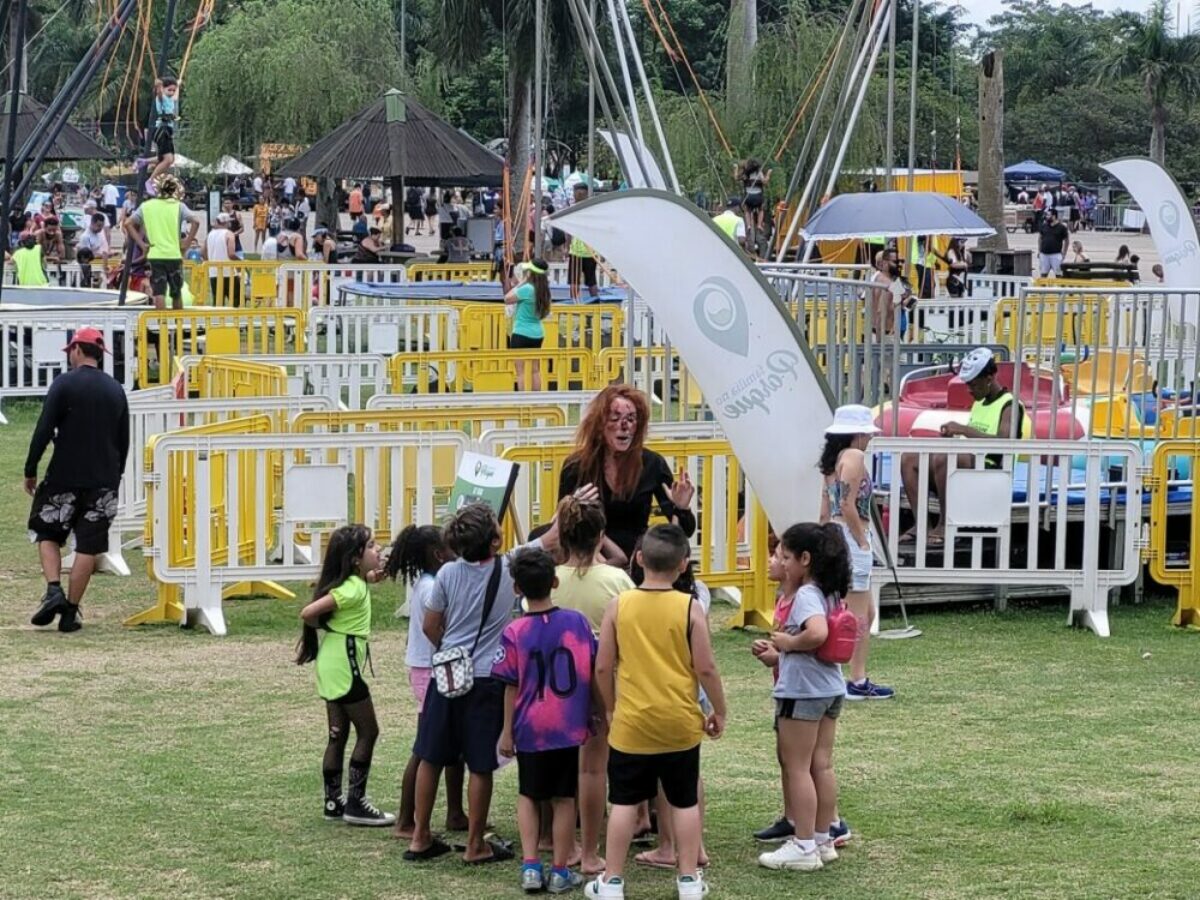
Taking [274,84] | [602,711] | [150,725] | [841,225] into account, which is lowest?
[150,725]

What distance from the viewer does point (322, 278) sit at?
94.3 feet

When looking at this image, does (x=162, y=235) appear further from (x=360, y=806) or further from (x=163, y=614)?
(x=360, y=806)

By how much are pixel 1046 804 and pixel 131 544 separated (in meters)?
8.63

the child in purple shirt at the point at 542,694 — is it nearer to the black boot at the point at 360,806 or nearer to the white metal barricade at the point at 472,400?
the black boot at the point at 360,806

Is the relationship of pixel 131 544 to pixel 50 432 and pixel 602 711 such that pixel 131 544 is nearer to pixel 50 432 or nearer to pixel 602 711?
pixel 50 432

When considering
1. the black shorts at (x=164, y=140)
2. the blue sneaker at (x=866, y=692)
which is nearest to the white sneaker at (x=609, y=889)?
the blue sneaker at (x=866, y=692)

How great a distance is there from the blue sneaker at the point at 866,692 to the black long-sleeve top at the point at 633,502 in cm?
186

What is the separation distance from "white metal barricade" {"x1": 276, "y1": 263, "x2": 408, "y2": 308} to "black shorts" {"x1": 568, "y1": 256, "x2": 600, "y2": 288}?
8.39 feet

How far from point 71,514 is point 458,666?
567cm

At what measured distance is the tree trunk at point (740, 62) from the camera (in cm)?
3919

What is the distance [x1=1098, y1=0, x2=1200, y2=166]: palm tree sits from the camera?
68.4m

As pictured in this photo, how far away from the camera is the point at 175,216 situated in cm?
2275

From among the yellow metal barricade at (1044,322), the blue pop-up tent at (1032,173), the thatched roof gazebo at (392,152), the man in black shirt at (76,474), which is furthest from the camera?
the blue pop-up tent at (1032,173)

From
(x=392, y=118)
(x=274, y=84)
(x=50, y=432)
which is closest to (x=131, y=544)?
(x=50, y=432)
